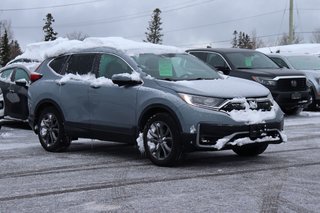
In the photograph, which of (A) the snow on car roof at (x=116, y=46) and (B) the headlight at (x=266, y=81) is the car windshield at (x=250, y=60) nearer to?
(B) the headlight at (x=266, y=81)

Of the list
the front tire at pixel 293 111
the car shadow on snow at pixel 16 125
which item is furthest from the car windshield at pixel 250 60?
the car shadow on snow at pixel 16 125

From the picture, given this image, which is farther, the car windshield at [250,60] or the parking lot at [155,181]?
the car windshield at [250,60]

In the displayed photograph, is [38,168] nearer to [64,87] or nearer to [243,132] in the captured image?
[64,87]

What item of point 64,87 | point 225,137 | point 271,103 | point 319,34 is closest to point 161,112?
point 225,137

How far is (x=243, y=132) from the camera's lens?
7551mm

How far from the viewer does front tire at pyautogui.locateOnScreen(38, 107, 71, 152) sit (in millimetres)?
9438

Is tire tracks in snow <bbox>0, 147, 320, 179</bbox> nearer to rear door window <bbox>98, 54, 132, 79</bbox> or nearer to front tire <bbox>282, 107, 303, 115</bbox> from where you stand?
rear door window <bbox>98, 54, 132, 79</bbox>

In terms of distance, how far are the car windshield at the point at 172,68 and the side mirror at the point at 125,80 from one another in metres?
0.24

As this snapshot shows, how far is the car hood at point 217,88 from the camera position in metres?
7.61

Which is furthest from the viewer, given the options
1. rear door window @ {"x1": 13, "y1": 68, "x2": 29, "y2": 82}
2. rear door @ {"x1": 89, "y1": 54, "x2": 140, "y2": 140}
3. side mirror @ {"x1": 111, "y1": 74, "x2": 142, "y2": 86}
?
rear door window @ {"x1": 13, "y1": 68, "x2": 29, "y2": 82}

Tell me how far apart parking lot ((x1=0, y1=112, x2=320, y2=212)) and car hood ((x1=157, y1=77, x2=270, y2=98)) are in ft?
3.33

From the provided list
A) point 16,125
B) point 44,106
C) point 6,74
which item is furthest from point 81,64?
point 16,125

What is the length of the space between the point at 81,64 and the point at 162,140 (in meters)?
2.28

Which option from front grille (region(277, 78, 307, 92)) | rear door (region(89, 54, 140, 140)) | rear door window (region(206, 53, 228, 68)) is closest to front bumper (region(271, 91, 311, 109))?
front grille (region(277, 78, 307, 92))
